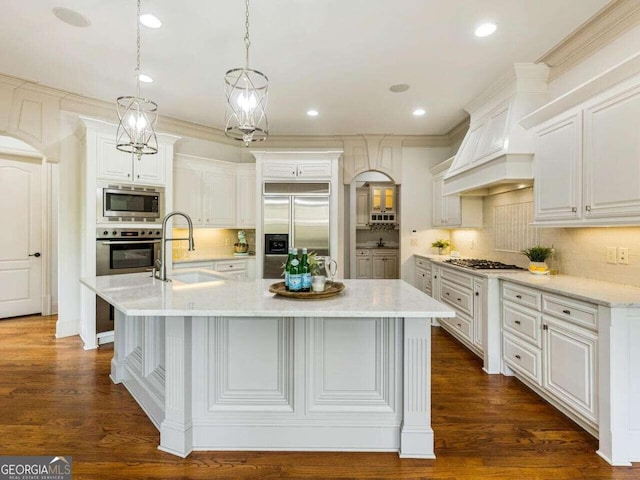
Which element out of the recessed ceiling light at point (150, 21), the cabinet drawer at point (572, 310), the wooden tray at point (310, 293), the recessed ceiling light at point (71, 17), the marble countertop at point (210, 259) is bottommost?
the cabinet drawer at point (572, 310)

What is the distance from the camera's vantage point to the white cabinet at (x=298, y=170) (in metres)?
5.00

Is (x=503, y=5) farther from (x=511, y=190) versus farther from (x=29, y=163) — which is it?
(x=29, y=163)

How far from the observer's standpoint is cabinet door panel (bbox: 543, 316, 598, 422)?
2.10 metres

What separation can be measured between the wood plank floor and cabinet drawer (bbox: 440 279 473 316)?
77 centimetres

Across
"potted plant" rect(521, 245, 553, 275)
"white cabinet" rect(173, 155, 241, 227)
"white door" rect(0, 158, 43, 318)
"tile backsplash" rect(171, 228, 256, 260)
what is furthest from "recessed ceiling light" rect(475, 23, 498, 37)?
"white door" rect(0, 158, 43, 318)

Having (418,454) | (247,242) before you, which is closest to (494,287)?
(418,454)

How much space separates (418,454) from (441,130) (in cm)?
458

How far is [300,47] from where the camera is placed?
2.98 metres

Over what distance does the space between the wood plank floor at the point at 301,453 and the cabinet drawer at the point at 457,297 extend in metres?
0.77

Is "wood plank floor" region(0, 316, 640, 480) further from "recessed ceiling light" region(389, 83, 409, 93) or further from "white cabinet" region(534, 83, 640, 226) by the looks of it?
"recessed ceiling light" region(389, 83, 409, 93)

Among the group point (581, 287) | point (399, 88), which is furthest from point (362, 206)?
point (581, 287)

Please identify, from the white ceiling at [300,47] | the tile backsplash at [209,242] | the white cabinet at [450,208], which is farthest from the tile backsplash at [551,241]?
the tile backsplash at [209,242]

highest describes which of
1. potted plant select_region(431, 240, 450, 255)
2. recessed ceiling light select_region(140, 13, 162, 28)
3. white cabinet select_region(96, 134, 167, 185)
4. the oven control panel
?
recessed ceiling light select_region(140, 13, 162, 28)

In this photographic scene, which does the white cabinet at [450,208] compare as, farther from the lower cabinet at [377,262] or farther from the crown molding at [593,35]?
the lower cabinet at [377,262]
